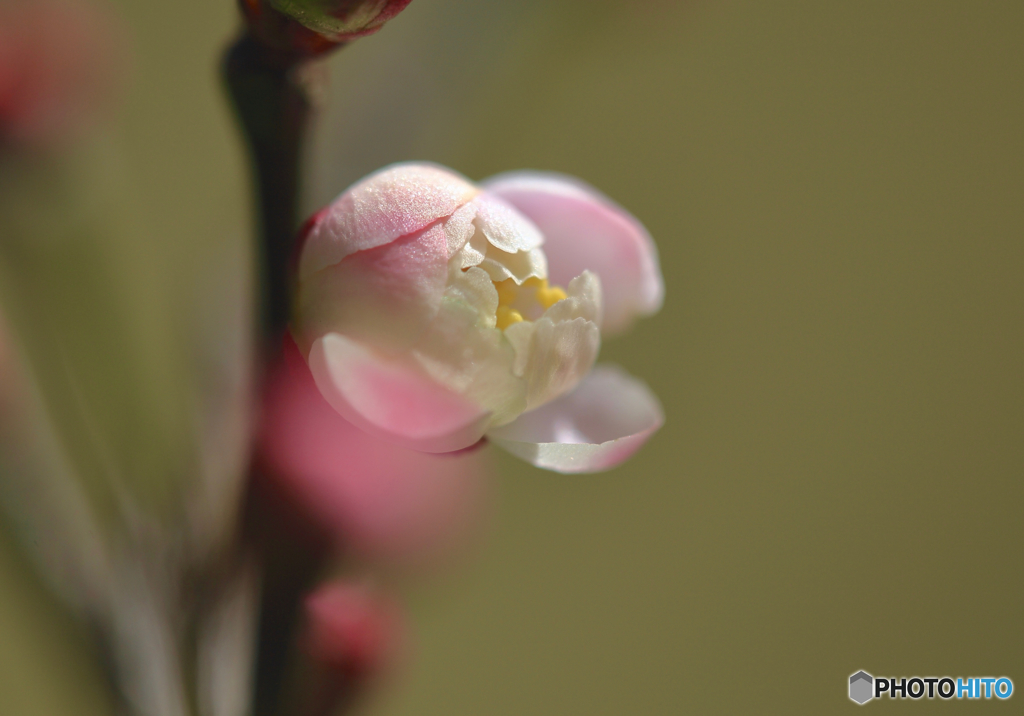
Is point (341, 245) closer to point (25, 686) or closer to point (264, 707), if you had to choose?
point (264, 707)

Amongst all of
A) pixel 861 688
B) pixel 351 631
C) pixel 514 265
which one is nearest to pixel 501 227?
pixel 514 265

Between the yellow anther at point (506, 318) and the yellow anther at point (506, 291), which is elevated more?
the yellow anther at point (506, 291)

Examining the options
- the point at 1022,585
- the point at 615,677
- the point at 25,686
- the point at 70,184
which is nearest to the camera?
the point at 70,184

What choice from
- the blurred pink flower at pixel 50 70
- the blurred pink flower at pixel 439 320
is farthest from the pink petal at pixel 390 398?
the blurred pink flower at pixel 50 70

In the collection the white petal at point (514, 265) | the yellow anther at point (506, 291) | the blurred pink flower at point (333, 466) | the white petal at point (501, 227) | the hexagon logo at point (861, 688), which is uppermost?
the white petal at point (501, 227)

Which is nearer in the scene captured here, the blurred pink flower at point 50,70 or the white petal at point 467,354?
the white petal at point 467,354

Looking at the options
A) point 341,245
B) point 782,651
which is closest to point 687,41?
point 782,651

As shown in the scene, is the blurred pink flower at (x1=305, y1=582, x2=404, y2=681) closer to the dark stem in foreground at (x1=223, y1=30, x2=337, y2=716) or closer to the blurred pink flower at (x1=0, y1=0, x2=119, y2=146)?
the dark stem in foreground at (x1=223, y1=30, x2=337, y2=716)

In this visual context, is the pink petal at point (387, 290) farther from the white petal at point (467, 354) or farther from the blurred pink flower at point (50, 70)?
the blurred pink flower at point (50, 70)
